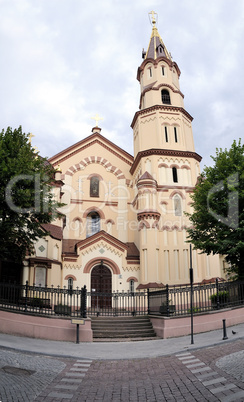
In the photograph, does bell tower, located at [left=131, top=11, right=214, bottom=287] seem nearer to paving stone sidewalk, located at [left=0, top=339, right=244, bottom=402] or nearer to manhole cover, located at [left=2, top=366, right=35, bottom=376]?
paving stone sidewalk, located at [left=0, top=339, right=244, bottom=402]

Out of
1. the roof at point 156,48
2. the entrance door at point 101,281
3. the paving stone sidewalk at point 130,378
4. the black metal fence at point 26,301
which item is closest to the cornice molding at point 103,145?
the roof at point 156,48

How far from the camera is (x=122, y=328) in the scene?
15797 millimetres

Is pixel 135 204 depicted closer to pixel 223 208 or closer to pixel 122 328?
pixel 223 208

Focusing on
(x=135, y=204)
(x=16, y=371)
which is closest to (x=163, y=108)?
(x=135, y=204)

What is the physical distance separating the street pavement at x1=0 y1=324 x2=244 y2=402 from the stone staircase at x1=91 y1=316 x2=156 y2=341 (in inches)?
61.2

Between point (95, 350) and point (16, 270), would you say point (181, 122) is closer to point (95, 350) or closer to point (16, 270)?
point (16, 270)

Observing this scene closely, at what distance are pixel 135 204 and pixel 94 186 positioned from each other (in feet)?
14.6

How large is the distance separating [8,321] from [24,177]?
22.9 ft

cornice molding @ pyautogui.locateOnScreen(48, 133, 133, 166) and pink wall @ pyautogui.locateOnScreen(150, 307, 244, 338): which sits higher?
cornice molding @ pyautogui.locateOnScreen(48, 133, 133, 166)

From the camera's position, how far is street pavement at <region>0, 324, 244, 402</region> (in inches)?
276

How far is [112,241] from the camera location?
1097 inches

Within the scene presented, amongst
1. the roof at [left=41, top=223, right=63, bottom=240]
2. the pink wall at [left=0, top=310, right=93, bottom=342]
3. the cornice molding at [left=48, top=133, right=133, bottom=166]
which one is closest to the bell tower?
the cornice molding at [left=48, top=133, right=133, bottom=166]

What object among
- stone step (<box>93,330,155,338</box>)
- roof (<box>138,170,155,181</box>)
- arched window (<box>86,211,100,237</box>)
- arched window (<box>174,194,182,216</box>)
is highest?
roof (<box>138,170,155,181</box>)

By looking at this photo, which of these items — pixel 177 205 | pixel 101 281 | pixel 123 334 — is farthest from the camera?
pixel 177 205
